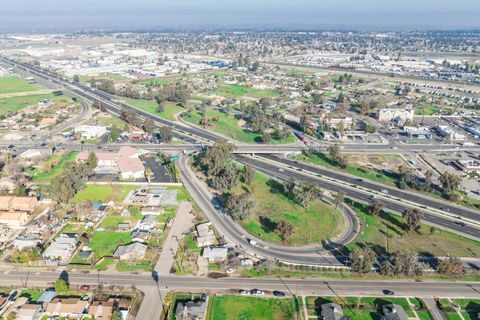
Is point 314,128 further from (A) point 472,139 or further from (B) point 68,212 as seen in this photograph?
(B) point 68,212

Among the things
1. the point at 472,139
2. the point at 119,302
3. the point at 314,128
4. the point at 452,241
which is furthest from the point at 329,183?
the point at 472,139

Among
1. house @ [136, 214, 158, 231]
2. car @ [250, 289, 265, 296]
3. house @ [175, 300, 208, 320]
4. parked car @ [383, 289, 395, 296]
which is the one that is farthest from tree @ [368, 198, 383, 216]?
house @ [136, 214, 158, 231]

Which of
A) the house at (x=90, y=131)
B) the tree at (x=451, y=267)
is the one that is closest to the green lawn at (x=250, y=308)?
the tree at (x=451, y=267)

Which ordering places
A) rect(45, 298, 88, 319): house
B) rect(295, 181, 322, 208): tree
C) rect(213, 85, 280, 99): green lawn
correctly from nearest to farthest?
rect(45, 298, 88, 319): house, rect(295, 181, 322, 208): tree, rect(213, 85, 280, 99): green lawn

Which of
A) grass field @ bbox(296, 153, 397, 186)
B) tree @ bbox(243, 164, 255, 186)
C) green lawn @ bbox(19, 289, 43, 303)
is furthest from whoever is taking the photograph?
grass field @ bbox(296, 153, 397, 186)

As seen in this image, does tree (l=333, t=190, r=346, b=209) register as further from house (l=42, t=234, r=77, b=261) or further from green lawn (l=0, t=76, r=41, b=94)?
green lawn (l=0, t=76, r=41, b=94)

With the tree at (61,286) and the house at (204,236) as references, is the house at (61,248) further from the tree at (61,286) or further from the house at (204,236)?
the house at (204,236)
